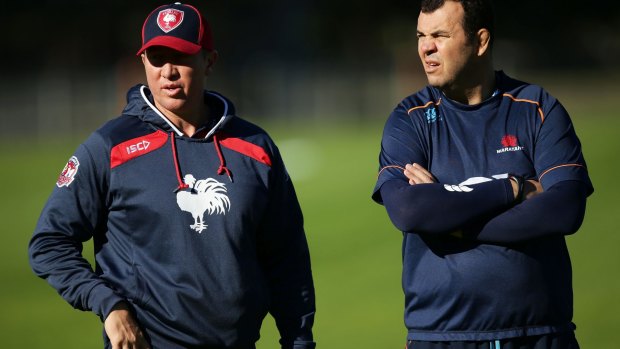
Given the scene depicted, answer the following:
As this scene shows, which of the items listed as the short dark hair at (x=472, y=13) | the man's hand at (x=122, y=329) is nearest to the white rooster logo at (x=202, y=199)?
the man's hand at (x=122, y=329)

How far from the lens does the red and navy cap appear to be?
184 inches

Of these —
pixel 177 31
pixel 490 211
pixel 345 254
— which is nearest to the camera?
pixel 490 211

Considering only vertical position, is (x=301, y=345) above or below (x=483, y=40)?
below

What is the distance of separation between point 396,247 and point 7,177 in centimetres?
1081

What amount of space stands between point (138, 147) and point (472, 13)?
1.51 metres

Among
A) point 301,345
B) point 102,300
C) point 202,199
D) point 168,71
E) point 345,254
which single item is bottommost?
point 345,254

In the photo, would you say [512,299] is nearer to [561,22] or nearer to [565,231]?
[565,231]

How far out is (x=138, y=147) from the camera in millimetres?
4664

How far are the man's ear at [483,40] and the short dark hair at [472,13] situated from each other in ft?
0.06

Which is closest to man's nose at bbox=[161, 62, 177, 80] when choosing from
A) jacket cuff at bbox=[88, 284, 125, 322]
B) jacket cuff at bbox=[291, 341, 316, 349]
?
jacket cuff at bbox=[88, 284, 125, 322]

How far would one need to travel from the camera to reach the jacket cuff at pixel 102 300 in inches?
173

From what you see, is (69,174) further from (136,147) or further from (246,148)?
(246,148)

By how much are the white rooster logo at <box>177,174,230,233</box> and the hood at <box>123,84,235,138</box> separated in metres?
0.24

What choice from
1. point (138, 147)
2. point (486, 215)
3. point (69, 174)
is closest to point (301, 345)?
point (486, 215)
